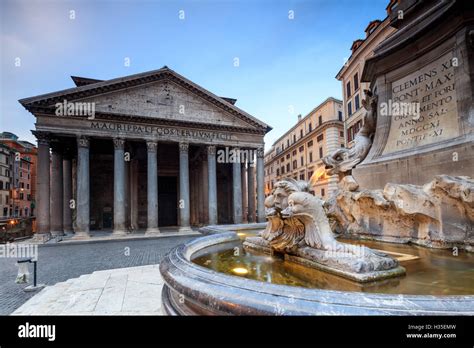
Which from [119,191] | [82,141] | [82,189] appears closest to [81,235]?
[82,189]

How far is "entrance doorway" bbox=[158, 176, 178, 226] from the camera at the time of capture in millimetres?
26767

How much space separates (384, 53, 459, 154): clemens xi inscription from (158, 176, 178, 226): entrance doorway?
81.4ft

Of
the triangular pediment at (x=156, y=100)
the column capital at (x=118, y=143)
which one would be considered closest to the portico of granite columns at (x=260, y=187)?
the triangular pediment at (x=156, y=100)

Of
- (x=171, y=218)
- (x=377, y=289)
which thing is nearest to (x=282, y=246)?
(x=377, y=289)

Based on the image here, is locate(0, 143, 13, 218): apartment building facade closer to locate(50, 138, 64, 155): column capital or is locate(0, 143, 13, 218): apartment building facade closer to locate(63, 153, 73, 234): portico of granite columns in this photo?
locate(63, 153, 73, 234): portico of granite columns

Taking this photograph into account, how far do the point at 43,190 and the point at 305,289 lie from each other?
2081 centimetres

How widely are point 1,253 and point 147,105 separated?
13592 mm

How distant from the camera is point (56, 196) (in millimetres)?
18641

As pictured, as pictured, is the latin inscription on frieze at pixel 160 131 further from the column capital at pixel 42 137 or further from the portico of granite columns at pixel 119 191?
the column capital at pixel 42 137

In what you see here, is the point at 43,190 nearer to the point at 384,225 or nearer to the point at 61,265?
the point at 61,265

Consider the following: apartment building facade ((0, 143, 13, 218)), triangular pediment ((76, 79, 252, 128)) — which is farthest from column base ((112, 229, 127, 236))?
apartment building facade ((0, 143, 13, 218))

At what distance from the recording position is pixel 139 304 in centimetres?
394
